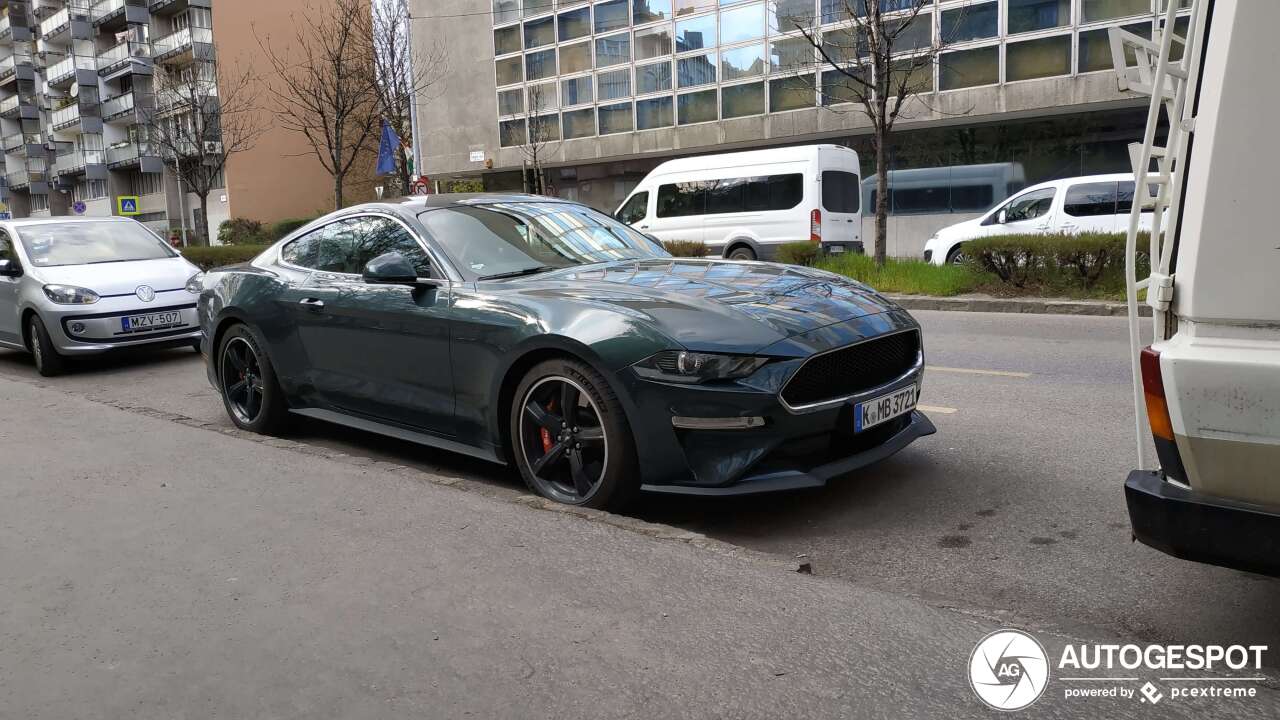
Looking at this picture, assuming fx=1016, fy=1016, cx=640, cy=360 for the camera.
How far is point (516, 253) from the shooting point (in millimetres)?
5367

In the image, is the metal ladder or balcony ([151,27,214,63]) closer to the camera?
the metal ladder

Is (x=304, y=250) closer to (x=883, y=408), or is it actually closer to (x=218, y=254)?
(x=883, y=408)

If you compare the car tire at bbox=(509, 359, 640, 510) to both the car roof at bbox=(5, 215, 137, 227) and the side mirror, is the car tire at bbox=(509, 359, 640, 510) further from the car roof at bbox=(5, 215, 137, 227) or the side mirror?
the car roof at bbox=(5, 215, 137, 227)

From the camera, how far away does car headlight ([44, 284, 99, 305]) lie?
10141mm

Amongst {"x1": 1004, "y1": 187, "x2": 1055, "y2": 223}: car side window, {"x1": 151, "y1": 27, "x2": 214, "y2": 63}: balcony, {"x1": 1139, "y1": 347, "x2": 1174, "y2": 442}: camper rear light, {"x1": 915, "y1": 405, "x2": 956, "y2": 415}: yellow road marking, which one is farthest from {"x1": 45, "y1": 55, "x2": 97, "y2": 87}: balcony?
{"x1": 1139, "y1": 347, "x2": 1174, "y2": 442}: camper rear light

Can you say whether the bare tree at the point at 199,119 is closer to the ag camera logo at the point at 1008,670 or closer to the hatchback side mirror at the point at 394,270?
the hatchback side mirror at the point at 394,270

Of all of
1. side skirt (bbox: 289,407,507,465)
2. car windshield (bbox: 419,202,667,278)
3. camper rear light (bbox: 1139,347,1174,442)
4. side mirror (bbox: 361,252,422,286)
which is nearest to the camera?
camper rear light (bbox: 1139,347,1174,442)

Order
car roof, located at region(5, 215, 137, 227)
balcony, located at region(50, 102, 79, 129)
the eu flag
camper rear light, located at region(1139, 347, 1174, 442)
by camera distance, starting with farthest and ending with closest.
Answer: balcony, located at region(50, 102, 79, 129) → the eu flag → car roof, located at region(5, 215, 137, 227) → camper rear light, located at region(1139, 347, 1174, 442)

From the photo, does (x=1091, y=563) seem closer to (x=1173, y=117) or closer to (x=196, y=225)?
(x=1173, y=117)

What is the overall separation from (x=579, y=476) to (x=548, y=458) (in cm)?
19

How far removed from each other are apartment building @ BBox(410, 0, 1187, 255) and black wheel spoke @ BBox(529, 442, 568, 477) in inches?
652

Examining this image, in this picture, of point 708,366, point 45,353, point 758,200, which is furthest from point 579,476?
point 758,200

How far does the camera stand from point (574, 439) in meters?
4.48
